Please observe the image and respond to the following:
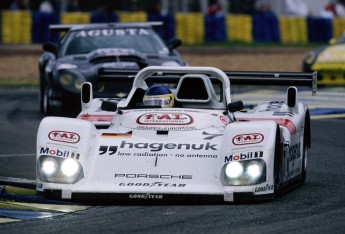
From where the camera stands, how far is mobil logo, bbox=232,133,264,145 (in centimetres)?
948

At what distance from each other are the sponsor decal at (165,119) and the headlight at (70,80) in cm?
678

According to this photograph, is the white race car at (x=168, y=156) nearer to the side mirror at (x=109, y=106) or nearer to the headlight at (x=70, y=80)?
the side mirror at (x=109, y=106)

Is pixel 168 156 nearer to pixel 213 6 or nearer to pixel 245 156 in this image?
pixel 245 156

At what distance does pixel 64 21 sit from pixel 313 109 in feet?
60.7

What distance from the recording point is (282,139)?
1001 centimetres

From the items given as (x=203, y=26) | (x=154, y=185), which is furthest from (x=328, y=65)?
(x=203, y=26)

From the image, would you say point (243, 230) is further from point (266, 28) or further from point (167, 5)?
point (167, 5)

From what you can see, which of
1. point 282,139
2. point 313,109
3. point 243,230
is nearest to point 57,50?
point 313,109

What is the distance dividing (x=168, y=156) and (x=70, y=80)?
7.59 m

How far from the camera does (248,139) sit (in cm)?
951

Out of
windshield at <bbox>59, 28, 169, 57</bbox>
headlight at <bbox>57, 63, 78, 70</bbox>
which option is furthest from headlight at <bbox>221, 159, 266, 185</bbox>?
windshield at <bbox>59, 28, 169, 57</bbox>

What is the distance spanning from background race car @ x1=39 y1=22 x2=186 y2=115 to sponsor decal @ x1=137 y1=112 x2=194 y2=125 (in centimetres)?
587

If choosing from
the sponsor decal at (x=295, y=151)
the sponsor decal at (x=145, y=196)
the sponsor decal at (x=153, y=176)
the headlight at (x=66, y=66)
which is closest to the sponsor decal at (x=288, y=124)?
the sponsor decal at (x=295, y=151)

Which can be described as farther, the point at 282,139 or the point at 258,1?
the point at 258,1
